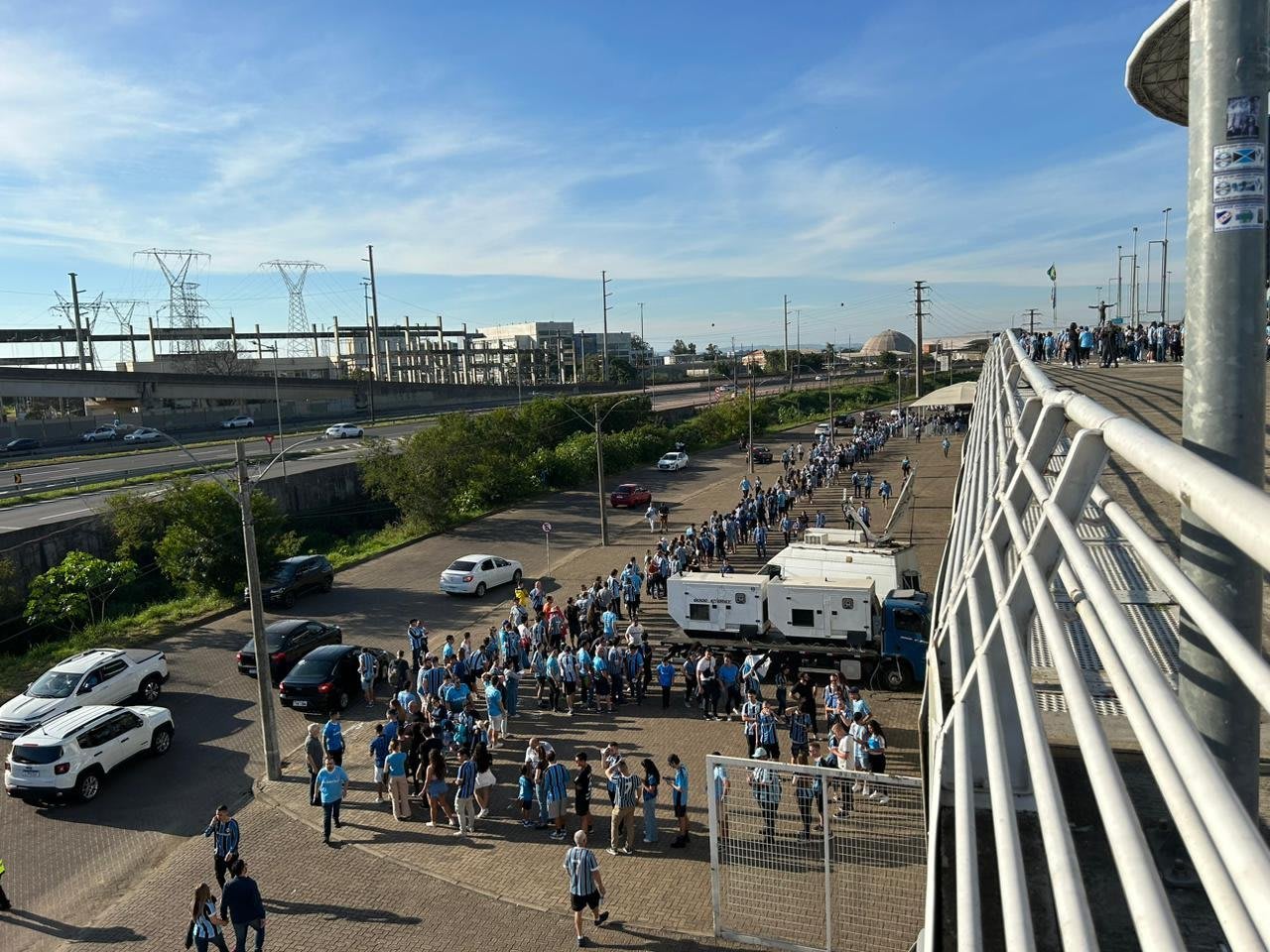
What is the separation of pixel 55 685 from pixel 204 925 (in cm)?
1089

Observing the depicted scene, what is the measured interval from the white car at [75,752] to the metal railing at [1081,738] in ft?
47.5

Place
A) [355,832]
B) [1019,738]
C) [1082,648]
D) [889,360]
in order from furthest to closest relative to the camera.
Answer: [889,360] < [355,832] < [1082,648] < [1019,738]

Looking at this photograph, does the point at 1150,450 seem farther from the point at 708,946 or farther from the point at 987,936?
the point at 708,946

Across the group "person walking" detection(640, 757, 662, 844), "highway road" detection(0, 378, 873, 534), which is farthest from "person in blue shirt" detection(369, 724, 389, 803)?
"highway road" detection(0, 378, 873, 534)

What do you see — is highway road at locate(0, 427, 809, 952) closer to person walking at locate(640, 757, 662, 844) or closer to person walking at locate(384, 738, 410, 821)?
person walking at locate(384, 738, 410, 821)

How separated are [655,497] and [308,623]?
2591 cm

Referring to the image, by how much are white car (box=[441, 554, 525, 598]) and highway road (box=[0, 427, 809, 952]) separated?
379 mm

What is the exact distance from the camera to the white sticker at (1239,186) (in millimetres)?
3916

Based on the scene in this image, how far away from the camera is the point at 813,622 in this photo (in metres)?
19.2

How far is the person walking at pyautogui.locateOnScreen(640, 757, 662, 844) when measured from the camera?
12.4 metres

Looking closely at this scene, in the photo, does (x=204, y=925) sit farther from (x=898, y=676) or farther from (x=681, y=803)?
(x=898, y=676)

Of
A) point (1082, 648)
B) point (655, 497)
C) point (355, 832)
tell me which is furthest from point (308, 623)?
point (655, 497)

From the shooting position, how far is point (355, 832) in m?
13.7

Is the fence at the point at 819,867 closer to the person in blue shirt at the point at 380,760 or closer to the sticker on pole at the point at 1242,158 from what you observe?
the person in blue shirt at the point at 380,760
